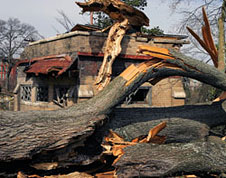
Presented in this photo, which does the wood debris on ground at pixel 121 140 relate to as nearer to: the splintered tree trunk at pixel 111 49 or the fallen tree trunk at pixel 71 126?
the fallen tree trunk at pixel 71 126

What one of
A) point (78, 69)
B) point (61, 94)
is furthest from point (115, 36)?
point (61, 94)

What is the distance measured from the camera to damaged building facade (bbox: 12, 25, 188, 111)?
9.93 metres

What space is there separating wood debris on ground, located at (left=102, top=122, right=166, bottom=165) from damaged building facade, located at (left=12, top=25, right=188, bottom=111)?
13.4 ft

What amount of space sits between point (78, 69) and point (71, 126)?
5161 mm

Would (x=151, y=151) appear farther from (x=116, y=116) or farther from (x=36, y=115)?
(x=36, y=115)

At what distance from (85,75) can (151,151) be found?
5.52 metres

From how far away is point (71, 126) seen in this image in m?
5.00

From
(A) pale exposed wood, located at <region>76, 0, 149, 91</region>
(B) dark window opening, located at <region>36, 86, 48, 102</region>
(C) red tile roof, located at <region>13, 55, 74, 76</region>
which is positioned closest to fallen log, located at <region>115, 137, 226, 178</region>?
(A) pale exposed wood, located at <region>76, 0, 149, 91</region>

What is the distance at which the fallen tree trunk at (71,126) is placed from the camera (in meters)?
4.52

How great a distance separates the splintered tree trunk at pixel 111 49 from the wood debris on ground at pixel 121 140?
4.10 meters

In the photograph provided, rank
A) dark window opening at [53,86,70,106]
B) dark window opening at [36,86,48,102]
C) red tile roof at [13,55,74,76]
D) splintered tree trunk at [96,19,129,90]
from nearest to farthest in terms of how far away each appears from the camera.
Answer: red tile roof at [13,55,74,76], splintered tree trunk at [96,19,129,90], dark window opening at [53,86,70,106], dark window opening at [36,86,48,102]

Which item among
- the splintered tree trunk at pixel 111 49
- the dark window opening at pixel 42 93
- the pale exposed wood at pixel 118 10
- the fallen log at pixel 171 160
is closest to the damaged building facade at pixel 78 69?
the dark window opening at pixel 42 93

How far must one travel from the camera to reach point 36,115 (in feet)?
16.4

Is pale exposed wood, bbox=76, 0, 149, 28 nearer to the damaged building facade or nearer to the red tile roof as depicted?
the damaged building facade
